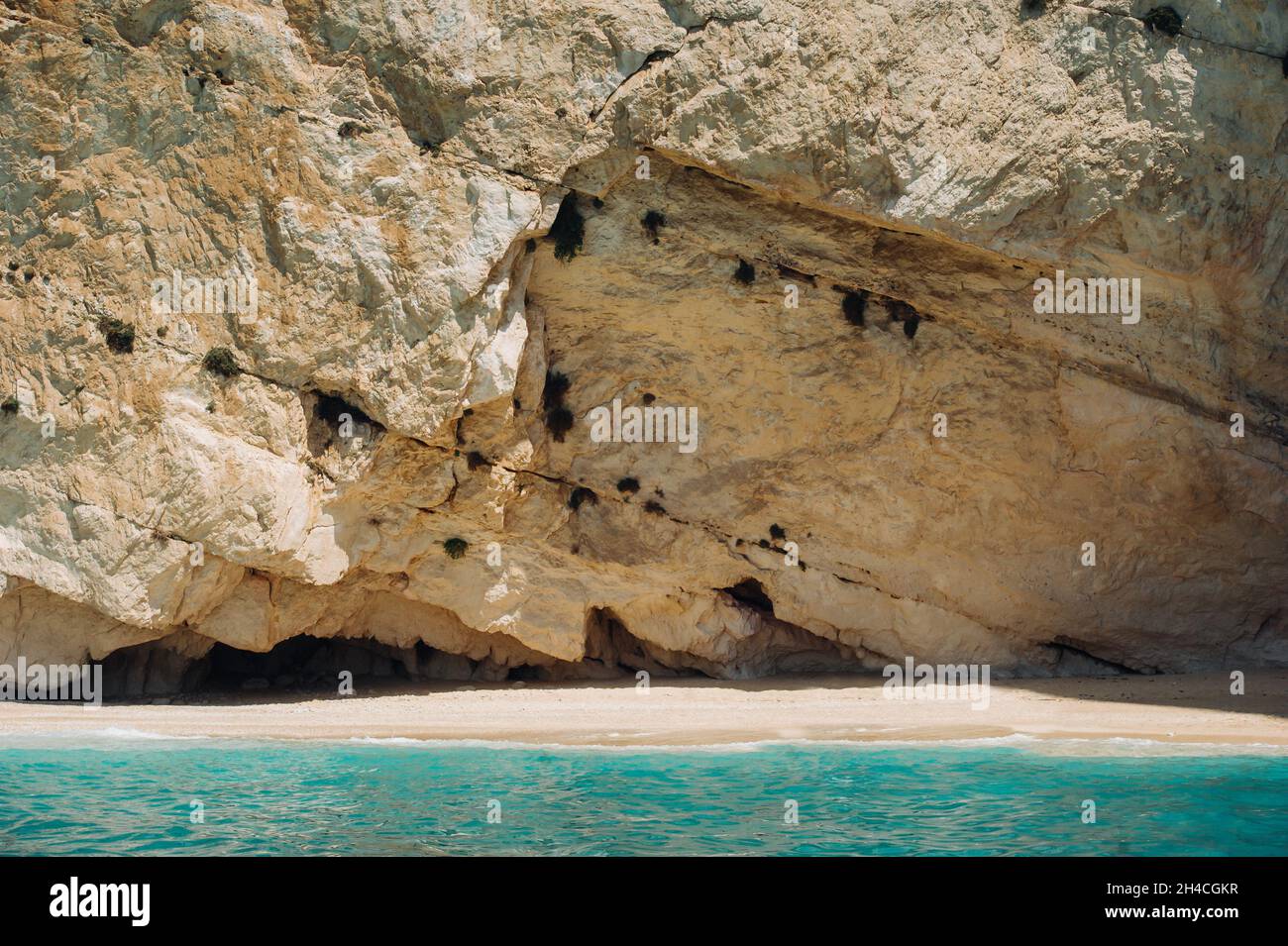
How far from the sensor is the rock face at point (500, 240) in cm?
1845

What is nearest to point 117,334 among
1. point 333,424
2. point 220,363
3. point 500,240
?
point 220,363

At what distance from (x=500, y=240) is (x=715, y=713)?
8.71m

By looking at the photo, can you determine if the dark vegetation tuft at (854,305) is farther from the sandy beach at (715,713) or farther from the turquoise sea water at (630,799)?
the turquoise sea water at (630,799)

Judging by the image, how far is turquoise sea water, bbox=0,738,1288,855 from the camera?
426 inches

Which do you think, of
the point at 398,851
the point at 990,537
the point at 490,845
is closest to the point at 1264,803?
the point at 490,845

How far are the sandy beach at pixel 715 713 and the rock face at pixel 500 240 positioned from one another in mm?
1910

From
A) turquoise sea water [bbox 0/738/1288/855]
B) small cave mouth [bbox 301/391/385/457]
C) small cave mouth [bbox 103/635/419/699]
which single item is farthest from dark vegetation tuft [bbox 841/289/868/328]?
small cave mouth [bbox 103/635/419/699]

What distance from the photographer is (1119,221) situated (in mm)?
18875

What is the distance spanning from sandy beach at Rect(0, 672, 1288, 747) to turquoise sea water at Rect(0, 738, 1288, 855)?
1.03m

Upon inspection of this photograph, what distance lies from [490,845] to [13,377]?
1266 cm

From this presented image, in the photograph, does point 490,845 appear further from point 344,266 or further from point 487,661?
point 487,661

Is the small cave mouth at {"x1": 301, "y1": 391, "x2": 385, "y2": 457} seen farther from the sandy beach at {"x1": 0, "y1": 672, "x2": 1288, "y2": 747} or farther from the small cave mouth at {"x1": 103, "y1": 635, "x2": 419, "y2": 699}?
the small cave mouth at {"x1": 103, "y1": 635, "x2": 419, "y2": 699}

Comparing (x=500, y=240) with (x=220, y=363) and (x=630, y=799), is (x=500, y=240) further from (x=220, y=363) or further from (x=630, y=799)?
(x=630, y=799)

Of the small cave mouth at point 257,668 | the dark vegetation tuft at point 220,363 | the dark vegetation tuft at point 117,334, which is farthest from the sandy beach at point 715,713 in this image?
the dark vegetation tuft at point 117,334
